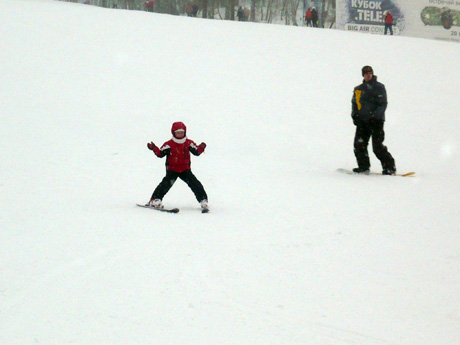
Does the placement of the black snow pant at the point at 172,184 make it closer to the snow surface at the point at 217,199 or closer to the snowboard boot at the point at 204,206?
the snowboard boot at the point at 204,206

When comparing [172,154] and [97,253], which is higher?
[172,154]

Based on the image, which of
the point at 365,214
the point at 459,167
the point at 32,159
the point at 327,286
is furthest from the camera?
the point at 459,167

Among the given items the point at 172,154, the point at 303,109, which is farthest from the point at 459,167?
the point at 172,154

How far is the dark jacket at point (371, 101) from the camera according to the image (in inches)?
385

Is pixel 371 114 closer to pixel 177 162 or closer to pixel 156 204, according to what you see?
pixel 177 162

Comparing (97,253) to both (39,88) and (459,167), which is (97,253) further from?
(39,88)

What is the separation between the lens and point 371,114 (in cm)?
981

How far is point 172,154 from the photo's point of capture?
24.7ft

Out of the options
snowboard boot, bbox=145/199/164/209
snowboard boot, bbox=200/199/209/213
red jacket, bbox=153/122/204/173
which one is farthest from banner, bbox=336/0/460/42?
snowboard boot, bbox=145/199/164/209

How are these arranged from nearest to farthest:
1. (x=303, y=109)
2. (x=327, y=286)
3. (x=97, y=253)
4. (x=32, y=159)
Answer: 1. (x=327, y=286)
2. (x=97, y=253)
3. (x=32, y=159)
4. (x=303, y=109)

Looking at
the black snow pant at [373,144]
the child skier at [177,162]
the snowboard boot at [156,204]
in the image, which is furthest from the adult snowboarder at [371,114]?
the snowboard boot at [156,204]

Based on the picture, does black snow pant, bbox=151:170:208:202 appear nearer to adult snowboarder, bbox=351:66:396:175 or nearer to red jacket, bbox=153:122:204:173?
red jacket, bbox=153:122:204:173

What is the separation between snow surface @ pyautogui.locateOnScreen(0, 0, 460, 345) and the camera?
3.91 metres

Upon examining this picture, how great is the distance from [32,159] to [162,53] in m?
9.98
